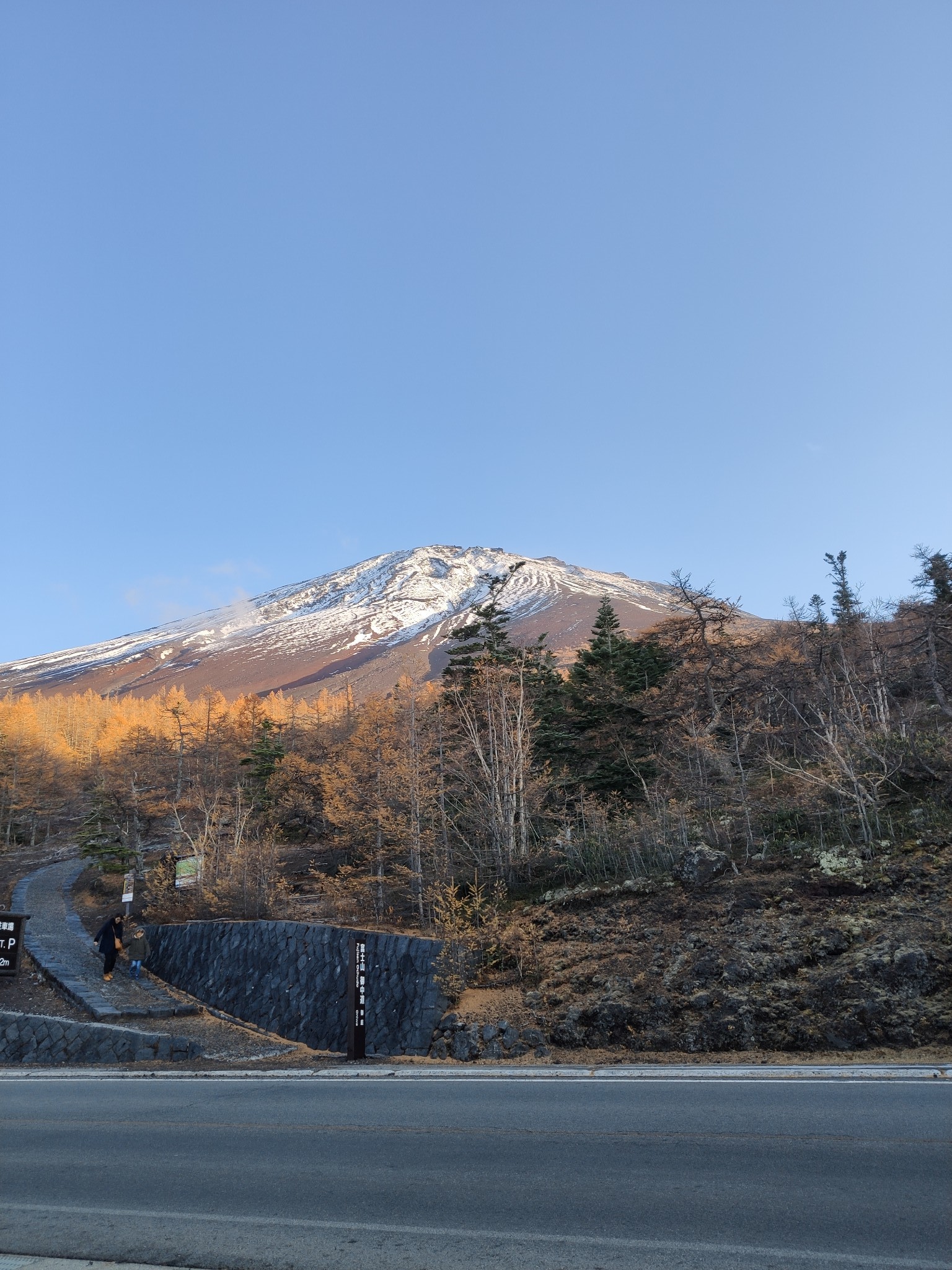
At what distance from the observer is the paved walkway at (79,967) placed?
49.5 ft

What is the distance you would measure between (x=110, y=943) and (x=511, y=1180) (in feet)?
53.1

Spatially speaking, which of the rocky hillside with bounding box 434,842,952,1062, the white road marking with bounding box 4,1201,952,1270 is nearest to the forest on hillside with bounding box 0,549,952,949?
the rocky hillside with bounding box 434,842,952,1062

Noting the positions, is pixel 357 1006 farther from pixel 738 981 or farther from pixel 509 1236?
pixel 509 1236

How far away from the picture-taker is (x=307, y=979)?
15562 mm

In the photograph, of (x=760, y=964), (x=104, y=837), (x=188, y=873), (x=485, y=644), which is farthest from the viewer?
(x=104, y=837)

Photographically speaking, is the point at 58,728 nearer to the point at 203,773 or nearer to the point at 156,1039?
the point at 203,773

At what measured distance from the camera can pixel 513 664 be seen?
26391mm

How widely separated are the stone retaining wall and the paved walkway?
1085 millimetres

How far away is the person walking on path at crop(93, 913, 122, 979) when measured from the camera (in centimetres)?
1789

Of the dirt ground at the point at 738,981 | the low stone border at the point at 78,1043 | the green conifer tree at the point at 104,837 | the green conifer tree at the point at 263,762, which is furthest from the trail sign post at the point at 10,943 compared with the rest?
the green conifer tree at the point at 263,762

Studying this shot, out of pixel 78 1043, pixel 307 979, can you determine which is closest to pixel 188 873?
pixel 307 979

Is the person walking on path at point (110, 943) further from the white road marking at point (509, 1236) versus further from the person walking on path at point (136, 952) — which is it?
the white road marking at point (509, 1236)

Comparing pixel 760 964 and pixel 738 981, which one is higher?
pixel 760 964

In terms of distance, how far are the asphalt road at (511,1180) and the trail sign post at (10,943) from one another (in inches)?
205
